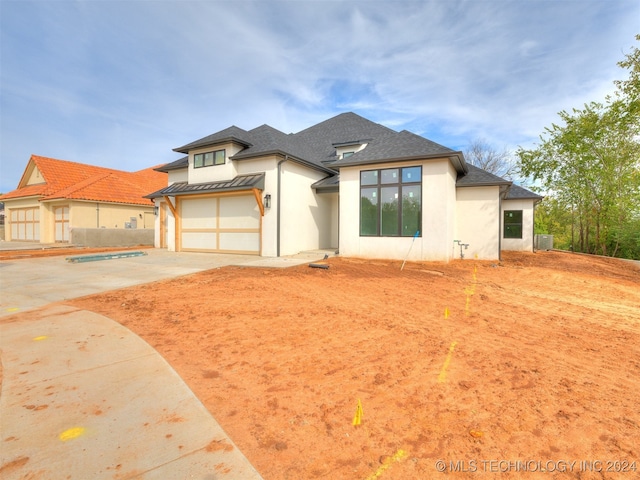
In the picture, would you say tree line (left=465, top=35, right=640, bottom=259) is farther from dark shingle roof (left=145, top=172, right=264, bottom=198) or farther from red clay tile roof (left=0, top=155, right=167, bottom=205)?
red clay tile roof (left=0, top=155, right=167, bottom=205)

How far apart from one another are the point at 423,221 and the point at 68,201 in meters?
22.5

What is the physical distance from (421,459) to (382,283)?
5560mm

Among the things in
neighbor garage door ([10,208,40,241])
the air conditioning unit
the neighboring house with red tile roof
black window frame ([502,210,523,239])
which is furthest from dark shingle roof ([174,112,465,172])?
neighbor garage door ([10,208,40,241])

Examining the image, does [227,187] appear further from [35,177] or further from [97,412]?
[35,177]

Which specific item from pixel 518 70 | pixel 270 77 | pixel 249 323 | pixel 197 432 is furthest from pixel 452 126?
pixel 197 432

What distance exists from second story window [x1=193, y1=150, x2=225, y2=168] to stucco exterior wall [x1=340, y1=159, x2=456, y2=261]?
5.99 m

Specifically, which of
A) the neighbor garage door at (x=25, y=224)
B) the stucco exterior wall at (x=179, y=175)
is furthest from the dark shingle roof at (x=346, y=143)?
the neighbor garage door at (x=25, y=224)

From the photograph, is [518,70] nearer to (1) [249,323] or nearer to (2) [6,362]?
(1) [249,323]

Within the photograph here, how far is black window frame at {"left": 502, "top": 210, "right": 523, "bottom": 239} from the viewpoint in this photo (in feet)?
55.5

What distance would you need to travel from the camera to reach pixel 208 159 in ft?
46.1

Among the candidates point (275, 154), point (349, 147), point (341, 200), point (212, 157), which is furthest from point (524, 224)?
point (212, 157)

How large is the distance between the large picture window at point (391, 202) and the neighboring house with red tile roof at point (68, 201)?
16591 millimetres

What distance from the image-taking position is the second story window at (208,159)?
44.6ft

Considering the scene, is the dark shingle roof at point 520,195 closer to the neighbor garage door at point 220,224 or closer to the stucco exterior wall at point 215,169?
the neighbor garage door at point 220,224
